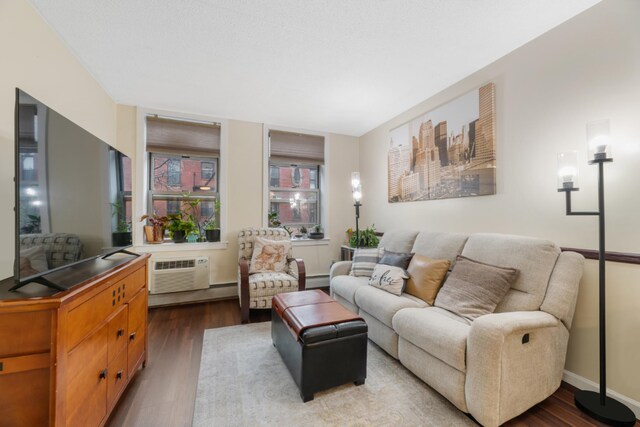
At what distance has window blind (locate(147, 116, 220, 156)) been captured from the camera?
3451mm

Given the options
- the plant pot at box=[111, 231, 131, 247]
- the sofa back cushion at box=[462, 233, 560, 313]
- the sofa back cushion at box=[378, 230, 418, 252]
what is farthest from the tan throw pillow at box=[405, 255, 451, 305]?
the plant pot at box=[111, 231, 131, 247]

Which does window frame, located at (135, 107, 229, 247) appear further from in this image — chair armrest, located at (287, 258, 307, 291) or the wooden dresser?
the wooden dresser

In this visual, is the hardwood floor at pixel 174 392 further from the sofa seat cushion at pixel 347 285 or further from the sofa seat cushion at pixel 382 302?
the sofa seat cushion at pixel 347 285

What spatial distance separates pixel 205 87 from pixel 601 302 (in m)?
3.73

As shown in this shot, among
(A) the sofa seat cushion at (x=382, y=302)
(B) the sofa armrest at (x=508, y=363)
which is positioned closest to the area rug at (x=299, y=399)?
(B) the sofa armrest at (x=508, y=363)

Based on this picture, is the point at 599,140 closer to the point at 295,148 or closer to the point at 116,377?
the point at 116,377

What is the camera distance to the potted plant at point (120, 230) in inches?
78.1

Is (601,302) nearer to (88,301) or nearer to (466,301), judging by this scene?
(466,301)

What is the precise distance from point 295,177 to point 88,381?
137 inches

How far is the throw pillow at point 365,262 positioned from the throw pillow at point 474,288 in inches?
34.8

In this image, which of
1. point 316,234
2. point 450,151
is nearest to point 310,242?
point 316,234

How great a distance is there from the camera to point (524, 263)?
1.86 m

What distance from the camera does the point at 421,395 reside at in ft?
5.75

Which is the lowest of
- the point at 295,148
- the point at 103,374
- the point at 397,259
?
the point at 103,374
